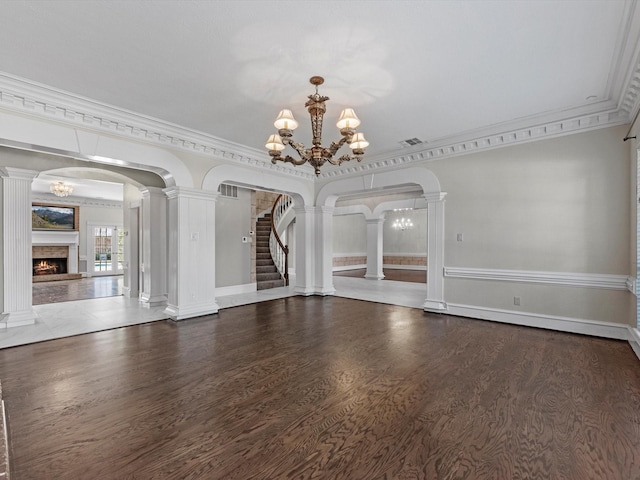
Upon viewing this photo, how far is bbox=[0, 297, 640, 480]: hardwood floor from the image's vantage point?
5.89ft

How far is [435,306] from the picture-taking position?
5.69m

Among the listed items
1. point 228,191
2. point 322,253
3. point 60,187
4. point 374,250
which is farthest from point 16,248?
point 374,250

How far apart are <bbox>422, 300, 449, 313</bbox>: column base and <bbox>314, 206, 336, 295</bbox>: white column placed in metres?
2.58

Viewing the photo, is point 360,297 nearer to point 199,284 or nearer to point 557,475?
point 199,284

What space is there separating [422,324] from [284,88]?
3.98 m

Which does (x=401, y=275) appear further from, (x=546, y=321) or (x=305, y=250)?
(x=546, y=321)

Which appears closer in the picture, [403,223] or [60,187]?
[60,187]

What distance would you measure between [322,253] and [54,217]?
1062 cm

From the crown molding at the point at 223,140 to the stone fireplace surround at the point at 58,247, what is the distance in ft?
30.5

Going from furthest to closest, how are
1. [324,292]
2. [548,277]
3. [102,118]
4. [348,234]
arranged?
[348,234] → [324,292] → [548,277] → [102,118]

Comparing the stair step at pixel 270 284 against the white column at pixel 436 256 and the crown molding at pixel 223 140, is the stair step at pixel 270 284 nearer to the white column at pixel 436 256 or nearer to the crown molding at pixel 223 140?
the crown molding at pixel 223 140

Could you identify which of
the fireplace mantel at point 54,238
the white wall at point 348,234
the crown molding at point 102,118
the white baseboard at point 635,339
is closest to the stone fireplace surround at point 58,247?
the fireplace mantel at point 54,238

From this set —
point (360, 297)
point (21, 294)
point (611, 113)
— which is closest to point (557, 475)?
point (611, 113)

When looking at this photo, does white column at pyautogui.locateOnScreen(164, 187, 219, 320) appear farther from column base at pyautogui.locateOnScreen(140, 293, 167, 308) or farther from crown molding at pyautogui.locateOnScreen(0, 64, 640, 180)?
column base at pyautogui.locateOnScreen(140, 293, 167, 308)
